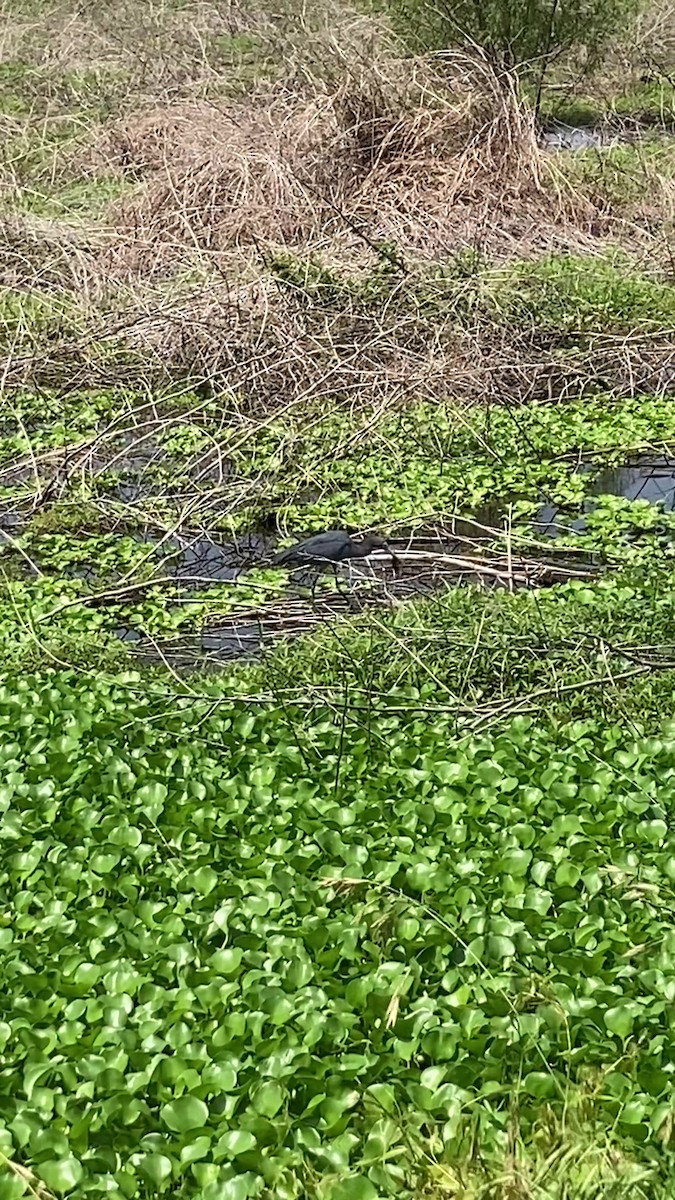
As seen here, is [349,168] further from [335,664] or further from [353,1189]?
[353,1189]

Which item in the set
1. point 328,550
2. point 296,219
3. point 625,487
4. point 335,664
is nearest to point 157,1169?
point 335,664

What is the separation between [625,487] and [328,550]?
1.87 meters

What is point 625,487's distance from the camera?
7.05 metres

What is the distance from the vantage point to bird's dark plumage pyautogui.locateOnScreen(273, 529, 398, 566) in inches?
243

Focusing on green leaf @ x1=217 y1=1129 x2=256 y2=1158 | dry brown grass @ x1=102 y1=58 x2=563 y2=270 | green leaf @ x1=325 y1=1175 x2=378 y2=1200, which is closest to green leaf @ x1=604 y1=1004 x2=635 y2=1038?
green leaf @ x1=325 y1=1175 x2=378 y2=1200

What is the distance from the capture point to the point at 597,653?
15.9ft

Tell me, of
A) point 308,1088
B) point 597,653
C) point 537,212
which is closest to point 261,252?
point 537,212

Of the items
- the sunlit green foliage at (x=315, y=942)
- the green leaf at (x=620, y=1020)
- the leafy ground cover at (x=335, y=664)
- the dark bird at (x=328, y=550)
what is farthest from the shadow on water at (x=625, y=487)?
the green leaf at (x=620, y=1020)

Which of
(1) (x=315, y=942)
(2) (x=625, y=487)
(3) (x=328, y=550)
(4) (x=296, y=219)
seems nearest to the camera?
(1) (x=315, y=942)

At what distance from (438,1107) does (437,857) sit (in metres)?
0.96

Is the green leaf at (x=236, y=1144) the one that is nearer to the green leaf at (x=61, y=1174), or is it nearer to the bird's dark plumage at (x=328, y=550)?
the green leaf at (x=61, y=1174)

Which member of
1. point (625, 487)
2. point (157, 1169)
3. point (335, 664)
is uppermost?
point (157, 1169)

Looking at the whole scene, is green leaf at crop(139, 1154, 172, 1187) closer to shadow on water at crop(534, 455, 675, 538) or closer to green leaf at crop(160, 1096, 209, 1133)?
green leaf at crop(160, 1096, 209, 1133)

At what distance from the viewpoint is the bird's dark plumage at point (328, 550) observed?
20.3 feet
